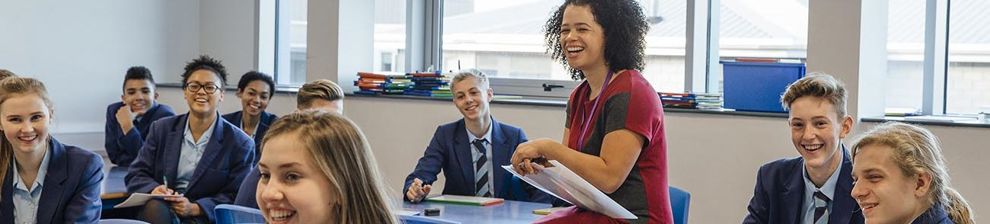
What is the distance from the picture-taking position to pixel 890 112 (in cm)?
542

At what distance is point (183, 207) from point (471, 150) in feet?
3.83

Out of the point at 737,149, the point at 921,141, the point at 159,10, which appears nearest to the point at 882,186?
the point at 921,141

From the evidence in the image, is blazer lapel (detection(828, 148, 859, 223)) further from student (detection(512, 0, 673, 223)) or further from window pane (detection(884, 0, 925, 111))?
window pane (detection(884, 0, 925, 111))

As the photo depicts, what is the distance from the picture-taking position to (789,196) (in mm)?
3398

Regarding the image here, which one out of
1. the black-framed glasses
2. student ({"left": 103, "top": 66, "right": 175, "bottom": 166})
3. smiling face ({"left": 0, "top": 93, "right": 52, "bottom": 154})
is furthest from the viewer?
student ({"left": 103, "top": 66, "right": 175, "bottom": 166})

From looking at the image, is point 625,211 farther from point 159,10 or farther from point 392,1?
point 159,10

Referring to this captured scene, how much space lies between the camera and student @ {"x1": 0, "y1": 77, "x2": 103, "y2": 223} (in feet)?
12.3

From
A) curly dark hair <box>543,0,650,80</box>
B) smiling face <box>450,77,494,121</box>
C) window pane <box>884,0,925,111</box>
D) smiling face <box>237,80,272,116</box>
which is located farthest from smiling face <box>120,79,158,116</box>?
curly dark hair <box>543,0,650,80</box>

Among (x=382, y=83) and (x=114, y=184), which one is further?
(x=382, y=83)

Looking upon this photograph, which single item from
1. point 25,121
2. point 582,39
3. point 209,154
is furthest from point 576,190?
point 209,154

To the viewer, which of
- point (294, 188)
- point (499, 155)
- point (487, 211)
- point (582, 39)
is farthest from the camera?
point (499, 155)

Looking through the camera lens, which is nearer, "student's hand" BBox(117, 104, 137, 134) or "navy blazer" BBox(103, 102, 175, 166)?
"navy blazer" BBox(103, 102, 175, 166)

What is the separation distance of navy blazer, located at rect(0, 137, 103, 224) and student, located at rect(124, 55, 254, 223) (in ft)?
3.15

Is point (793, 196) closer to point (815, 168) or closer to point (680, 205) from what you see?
point (815, 168)
